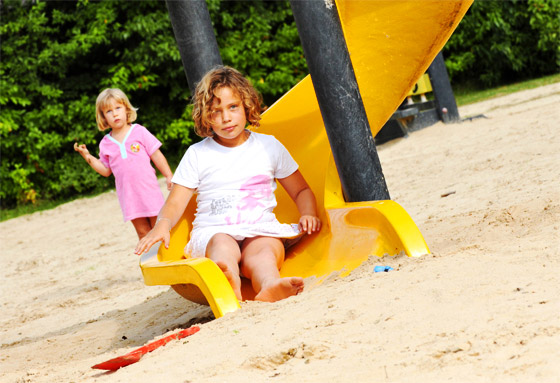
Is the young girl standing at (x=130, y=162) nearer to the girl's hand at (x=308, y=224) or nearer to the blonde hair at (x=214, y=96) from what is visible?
the blonde hair at (x=214, y=96)

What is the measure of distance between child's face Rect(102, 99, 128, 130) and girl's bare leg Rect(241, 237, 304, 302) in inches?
58.8

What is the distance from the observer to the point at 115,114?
4145 mm

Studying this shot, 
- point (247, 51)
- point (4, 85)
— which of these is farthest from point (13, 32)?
point (247, 51)

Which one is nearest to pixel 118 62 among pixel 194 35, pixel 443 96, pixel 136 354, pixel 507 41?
pixel 443 96

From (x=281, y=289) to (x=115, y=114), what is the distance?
6.34ft

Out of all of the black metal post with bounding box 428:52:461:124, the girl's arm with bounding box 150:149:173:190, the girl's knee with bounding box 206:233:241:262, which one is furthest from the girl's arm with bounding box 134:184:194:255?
the black metal post with bounding box 428:52:461:124

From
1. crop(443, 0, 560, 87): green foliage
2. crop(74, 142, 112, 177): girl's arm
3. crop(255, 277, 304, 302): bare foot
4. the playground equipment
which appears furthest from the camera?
crop(443, 0, 560, 87): green foliage

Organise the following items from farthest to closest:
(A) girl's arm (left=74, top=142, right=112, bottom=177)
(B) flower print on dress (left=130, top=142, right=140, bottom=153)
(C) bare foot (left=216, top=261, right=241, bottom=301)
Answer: (B) flower print on dress (left=130, top=142, right=140, bottom=153) → (A) girl's arm (left=74, top=142, right=112, bottom=177) → (C) bare foot (left=216, top=261, right=241, bottom=301)

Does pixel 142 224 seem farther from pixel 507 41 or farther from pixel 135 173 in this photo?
pixel 507 41

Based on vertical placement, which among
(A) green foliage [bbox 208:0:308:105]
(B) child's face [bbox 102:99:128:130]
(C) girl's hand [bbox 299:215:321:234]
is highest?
(A) green foliage [bbox 208:0:308:105]

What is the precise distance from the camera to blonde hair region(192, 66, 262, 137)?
309 centimetres

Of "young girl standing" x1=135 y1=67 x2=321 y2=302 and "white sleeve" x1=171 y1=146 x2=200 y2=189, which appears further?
"white sleeve" x1=171 y1=146 x2=200 y2=189

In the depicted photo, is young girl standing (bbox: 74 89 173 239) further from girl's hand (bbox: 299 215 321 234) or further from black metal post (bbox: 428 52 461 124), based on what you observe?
black metal post (bbox: 428 52 461 124)

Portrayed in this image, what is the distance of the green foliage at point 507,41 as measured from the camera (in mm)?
11047
